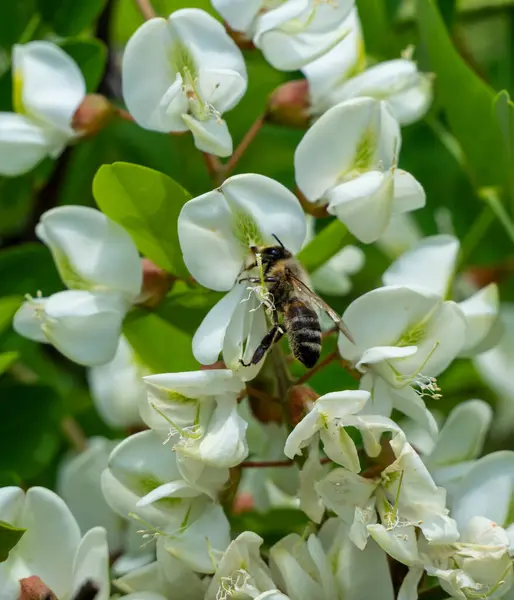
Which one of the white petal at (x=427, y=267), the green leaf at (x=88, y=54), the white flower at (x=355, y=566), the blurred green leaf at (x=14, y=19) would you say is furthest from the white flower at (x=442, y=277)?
the blurred green leaf at (x=14, y=19)

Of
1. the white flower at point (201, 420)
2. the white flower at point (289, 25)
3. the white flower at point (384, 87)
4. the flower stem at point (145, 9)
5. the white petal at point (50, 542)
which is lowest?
the white petal at point (50, 542)

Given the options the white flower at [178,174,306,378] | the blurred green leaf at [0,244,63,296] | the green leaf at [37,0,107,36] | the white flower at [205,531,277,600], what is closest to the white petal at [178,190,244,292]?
the white flower at [178,174,306,378]

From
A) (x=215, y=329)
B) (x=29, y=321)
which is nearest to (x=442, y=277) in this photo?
(x=215, y=329)

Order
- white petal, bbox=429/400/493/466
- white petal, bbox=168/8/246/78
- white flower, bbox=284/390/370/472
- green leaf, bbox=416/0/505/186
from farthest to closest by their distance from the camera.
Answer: green leaf, bbox=416/0/505/186 → white petal, bbox=429/400/493/466 → white petal, bbox=168/8/246/78 → white flower, bbox=284/390/370/472

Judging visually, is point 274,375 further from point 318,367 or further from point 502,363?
point 502,363

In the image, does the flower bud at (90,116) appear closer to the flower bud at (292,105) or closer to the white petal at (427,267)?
the flower bud at (292,105)

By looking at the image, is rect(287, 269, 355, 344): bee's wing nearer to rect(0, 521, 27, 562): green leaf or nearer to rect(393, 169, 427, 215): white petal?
rect(393, 169, 427, 215): white petal

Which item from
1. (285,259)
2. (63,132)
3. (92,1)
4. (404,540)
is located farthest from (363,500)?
(92,1)
